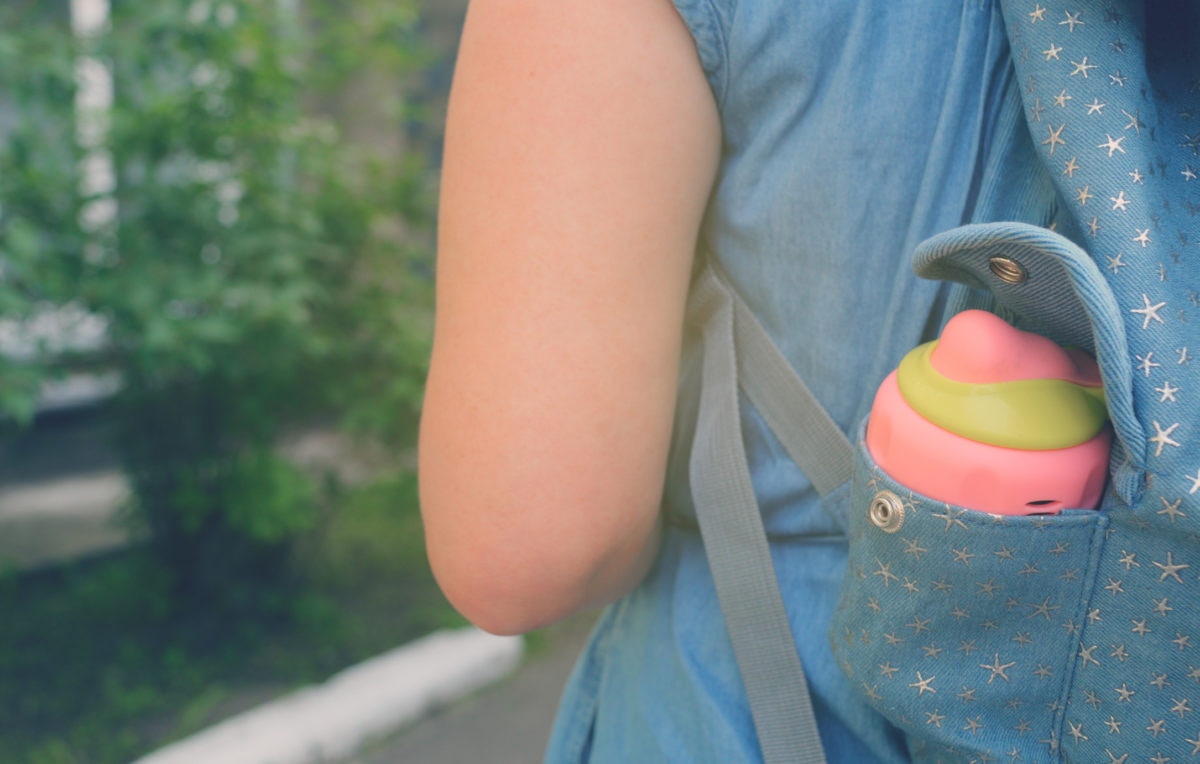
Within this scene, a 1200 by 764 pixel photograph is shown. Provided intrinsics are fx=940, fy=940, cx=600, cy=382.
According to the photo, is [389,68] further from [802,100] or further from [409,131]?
[802,100]

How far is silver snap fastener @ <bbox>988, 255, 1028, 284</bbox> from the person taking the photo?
0.63 meters

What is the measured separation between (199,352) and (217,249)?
1.34 ft

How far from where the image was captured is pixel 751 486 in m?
0.84

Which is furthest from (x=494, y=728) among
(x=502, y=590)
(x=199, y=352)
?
(x=502, y=590)

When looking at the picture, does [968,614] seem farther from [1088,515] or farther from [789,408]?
[789,408]

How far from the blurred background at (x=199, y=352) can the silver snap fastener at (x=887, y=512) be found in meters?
2.21

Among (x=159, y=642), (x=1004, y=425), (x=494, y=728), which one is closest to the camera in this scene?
(x=1004, y=425)

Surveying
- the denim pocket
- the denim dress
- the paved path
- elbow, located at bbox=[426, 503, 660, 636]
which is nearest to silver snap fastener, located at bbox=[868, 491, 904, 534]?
the denim pocket

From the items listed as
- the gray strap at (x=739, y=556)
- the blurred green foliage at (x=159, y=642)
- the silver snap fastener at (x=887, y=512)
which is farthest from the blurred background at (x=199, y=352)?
the silver snap fastener at (x=887, y=512)

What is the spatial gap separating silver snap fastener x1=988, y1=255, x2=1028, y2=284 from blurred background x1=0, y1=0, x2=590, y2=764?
226cm

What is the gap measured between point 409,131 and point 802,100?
5.12 m

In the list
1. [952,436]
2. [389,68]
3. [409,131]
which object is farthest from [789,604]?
[409,131]

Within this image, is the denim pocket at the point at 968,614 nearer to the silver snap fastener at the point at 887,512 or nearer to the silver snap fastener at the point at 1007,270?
the silver snap fastener at the point at 887,512

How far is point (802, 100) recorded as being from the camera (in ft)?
2.46
